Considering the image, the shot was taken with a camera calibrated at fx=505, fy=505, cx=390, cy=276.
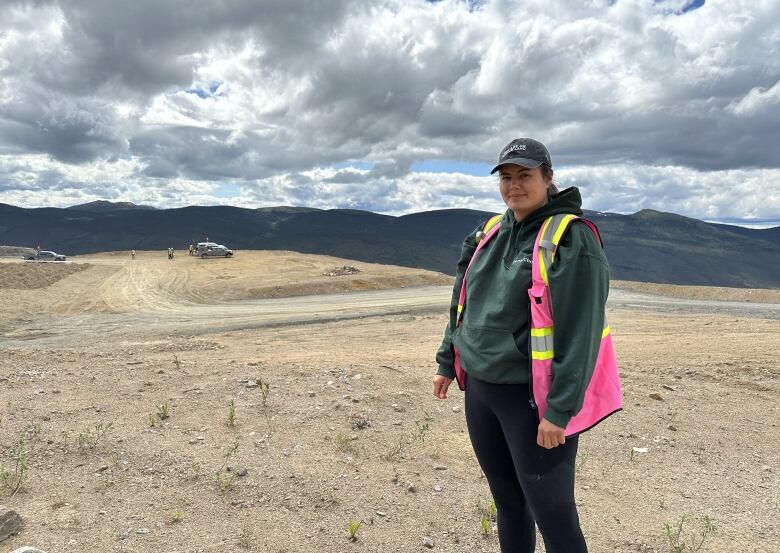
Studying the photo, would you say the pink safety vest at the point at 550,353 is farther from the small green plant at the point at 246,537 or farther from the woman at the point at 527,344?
the small green plant at the point at 246,537

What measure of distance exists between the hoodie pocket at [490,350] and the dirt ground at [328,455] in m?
1.77

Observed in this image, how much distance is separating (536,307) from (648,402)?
5.33 m

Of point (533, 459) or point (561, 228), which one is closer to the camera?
point (561, 228)

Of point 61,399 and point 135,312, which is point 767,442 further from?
point 135,312

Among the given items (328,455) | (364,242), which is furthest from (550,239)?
(364,242)

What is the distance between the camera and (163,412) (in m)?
5.24

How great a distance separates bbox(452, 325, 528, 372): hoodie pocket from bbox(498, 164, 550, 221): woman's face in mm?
535

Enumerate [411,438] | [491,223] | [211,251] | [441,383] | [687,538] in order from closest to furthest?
[491,223] → [441,383] → [687,538] → [411,438] → [211,251]

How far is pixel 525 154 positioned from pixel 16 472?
14.6 feet

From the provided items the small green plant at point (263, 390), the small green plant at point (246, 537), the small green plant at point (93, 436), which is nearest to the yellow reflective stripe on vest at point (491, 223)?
the small green plant at point (246, 537)

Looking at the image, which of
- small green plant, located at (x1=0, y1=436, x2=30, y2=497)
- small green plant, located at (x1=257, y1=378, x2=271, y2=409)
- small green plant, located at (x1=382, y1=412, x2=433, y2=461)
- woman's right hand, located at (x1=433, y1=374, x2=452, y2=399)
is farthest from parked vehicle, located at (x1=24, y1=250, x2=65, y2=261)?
woman's right hand, located at (x1=433, y1=374, x2=452, y2=399)

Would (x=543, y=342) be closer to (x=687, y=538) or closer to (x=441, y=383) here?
(x=441, y=383)

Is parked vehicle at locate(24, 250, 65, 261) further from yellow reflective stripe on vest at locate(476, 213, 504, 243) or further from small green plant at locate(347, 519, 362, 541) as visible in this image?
yellow reflective stripe on vest at locate(476, 213, 504, 243)

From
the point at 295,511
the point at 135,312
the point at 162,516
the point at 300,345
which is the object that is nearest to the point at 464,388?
the point at 295,511
